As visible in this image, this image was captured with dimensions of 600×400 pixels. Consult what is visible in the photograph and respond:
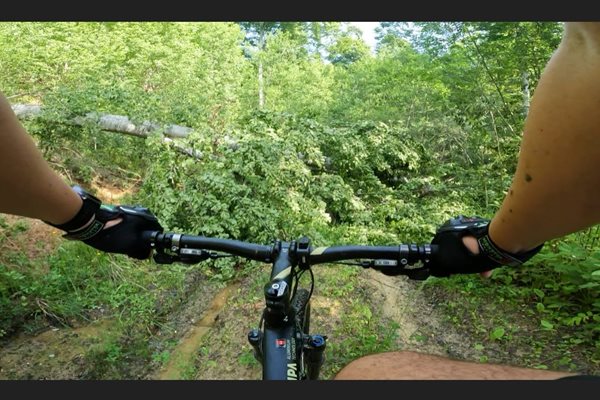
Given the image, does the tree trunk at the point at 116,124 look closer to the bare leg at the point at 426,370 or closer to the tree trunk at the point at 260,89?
the bare leg at the point at 426,370

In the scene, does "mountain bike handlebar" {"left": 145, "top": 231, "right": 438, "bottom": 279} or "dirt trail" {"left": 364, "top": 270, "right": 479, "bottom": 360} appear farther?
"dirt trail" {"left": 364, "top": 270, "right": 479, "bottom": 360}

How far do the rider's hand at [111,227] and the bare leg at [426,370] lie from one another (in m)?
0.92

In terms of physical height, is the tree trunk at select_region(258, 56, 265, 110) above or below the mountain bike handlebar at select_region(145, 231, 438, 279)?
above

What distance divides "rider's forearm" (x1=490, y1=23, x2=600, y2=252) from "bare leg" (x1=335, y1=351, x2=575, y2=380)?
28cm

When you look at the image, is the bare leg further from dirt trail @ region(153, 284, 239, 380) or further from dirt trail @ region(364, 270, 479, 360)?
dirt trail @ region(153, 284, 239, 380)

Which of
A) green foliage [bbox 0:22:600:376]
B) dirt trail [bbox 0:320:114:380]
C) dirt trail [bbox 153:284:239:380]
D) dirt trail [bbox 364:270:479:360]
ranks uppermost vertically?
green foliage [bbox 0:22:600:376]

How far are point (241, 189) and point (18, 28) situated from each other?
690cm

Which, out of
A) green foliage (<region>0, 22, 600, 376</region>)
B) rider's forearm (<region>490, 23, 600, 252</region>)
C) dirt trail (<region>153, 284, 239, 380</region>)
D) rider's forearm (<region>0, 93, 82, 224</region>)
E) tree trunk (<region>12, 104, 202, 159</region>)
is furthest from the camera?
tree trunk (<region>12, 104, 202, 159</region>)

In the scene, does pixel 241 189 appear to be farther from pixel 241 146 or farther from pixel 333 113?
pixel 333 113

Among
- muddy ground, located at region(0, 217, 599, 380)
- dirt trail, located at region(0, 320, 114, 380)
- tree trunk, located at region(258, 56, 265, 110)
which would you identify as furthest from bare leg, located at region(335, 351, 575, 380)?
tree trunk, located at region(258, 56, 265, 110)

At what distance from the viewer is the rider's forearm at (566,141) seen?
561mm

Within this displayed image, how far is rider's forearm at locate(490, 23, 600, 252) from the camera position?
0.56 metres

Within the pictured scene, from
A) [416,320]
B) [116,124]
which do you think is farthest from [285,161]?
[116,124]

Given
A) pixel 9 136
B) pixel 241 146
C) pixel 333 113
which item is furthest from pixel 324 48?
pixel 9 136
